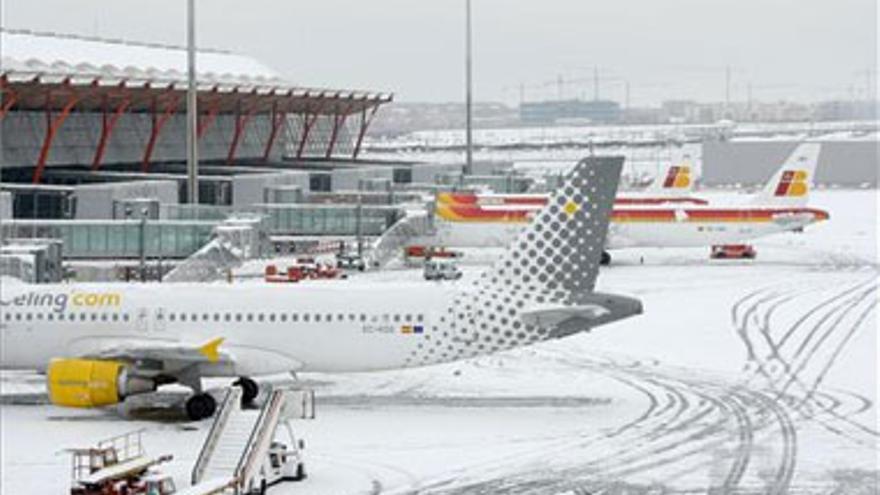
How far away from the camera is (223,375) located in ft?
120

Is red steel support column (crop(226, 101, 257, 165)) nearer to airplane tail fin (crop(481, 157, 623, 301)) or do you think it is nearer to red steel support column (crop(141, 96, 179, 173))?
red steel support column (crop(141, 96, 179, 173))

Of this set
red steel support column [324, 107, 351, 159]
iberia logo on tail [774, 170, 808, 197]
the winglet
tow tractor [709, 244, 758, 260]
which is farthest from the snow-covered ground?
red steel support column [324, 107, 351, 159]

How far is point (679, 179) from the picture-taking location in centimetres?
11194

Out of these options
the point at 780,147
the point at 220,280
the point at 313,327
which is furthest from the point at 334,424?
the point at 780,147

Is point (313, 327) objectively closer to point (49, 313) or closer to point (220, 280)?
point (49, 313)

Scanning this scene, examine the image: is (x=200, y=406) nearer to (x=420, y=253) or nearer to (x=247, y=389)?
(x=247, y=389)

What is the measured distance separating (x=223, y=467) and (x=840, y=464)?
12307 mm

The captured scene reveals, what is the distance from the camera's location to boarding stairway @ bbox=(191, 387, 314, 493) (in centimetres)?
2756

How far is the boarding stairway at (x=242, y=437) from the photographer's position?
27562 mm

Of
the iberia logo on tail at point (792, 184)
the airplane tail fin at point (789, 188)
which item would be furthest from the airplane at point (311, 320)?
the iberia logo on tail at point (792, 184)

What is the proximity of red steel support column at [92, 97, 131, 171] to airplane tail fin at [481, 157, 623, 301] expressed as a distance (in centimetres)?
5930

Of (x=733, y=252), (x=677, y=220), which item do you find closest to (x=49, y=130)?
(x=677, y=220)

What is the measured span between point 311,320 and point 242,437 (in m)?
7.59

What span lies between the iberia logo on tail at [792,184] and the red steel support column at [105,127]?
38844mm
